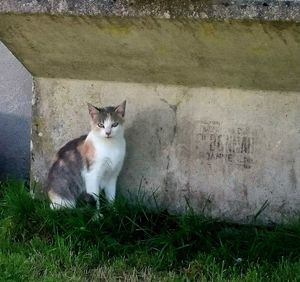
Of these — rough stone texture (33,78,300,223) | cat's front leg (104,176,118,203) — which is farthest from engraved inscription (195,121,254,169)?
cat's front leg (104,176,118,203)

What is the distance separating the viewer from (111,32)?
4.60 m

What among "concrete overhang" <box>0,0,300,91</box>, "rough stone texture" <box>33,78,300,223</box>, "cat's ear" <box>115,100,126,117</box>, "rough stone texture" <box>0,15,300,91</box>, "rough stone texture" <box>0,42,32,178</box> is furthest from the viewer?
"rough stone texture" <box>0,42,32,178</box>

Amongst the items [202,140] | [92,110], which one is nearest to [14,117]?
[92,110]

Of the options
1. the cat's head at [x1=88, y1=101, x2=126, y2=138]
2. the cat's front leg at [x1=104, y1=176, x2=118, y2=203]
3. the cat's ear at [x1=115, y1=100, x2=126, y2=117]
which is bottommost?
the cat's front leg at [x1=104, y1=176, x2=118, y2=203]

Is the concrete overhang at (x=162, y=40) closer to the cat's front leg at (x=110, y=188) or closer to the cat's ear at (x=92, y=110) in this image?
the cat's ear at (x=92, y=110)

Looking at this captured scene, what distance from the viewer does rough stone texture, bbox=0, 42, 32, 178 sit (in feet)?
19.9

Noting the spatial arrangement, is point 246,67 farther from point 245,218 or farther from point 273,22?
point 245,218

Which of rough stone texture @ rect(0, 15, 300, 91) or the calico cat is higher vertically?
rough stone texture @ rect(0, 15, 300, 91)

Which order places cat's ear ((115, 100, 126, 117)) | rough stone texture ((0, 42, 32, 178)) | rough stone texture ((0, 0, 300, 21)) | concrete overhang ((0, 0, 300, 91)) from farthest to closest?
rough stone texture ((0, 42, 32, 178)), cat's ear ((115, 100, 126, 117)), concrete overhang ((0, 0, 300, 91)), rough stone texture ((0, 0, 300, 21))

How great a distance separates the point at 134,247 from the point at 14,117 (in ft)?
6.31

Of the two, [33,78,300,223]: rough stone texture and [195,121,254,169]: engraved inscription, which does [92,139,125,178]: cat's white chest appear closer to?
[33,78,300,223]: rough stone texture

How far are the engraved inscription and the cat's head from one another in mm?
511

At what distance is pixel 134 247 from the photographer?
15.3ft

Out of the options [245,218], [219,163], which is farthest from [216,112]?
[245,218]
